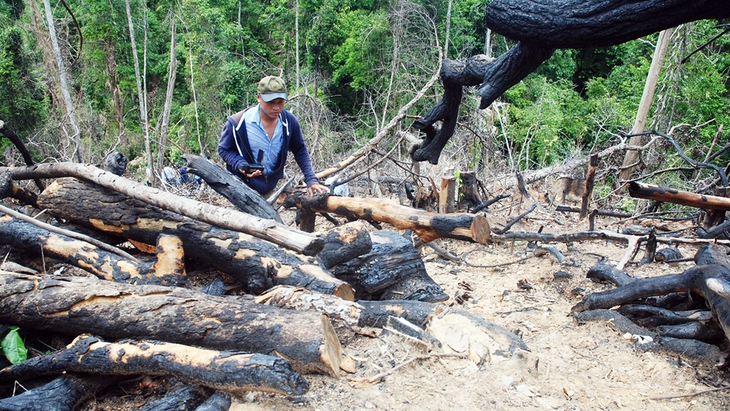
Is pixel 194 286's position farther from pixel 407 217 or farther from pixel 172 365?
pixel 407 217

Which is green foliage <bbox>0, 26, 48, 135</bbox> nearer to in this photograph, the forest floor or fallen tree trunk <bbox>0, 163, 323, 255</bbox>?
fallen tree trunk <bbox>0, 163, 323, 255</bbox>

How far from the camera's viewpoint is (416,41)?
17.0 m

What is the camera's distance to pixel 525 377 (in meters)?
2.53

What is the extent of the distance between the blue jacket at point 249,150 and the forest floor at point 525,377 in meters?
2.02

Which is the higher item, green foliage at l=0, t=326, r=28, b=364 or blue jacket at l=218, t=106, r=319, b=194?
blue jacket at l=218, t=106, r=319, b=194

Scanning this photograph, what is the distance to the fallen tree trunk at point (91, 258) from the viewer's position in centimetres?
304

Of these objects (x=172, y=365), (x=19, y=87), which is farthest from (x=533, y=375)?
(x=19, y=87)

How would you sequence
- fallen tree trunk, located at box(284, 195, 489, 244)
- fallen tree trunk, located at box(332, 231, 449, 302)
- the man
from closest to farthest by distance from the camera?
fallen tree trunk, located at box(284, 195, 489, 244) → fallen tree trunk, located at box(332, 231, 449, 302) → the man

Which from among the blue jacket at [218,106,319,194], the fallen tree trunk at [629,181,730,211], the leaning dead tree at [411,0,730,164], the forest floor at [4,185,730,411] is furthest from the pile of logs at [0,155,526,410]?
the fallen tree trunk at [629,181,730,211]

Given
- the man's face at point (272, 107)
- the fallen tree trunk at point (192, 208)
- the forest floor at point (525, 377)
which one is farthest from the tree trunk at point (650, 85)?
the fallen tree trunk at point (192, 208)

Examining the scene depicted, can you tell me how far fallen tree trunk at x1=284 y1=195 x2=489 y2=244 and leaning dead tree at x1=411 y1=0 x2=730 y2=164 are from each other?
98 centimetres

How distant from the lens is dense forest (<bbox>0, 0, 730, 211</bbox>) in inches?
530

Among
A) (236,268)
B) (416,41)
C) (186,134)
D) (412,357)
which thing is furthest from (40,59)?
(412,357)

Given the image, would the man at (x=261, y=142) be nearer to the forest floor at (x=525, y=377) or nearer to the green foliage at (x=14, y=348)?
the forest floor at (x=525, y=377)
